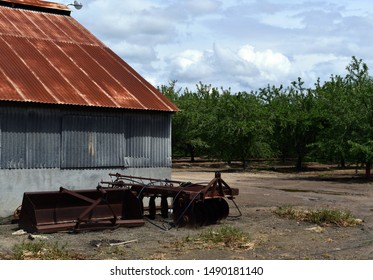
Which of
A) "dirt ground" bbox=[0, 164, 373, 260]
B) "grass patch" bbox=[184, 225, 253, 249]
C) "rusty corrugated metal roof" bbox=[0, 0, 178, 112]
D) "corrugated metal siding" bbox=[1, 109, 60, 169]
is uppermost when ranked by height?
"rusty corrugated metal roof" bbox=[0, 0, 178, 112]

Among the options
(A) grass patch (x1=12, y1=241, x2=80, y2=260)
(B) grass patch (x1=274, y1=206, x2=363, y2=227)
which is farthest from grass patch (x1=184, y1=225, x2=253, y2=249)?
(B) grass patch (x1=274, y1=206, x2=363, y2=227)

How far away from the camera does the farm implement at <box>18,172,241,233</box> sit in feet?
46.2

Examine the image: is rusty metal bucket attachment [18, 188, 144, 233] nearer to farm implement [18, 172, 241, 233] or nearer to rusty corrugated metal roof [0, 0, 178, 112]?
farm implement [18, 172, 241, 233]

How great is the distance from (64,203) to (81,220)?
1310 millimetres

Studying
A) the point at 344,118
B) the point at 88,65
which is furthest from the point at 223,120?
the point at 88,65

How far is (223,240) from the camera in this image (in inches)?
481

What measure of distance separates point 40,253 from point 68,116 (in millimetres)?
7007

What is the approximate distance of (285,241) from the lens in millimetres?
12680

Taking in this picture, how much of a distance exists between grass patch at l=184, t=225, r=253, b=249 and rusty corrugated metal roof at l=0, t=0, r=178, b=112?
21.1 feet

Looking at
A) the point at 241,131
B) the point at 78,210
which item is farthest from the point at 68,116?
the point at 241,131

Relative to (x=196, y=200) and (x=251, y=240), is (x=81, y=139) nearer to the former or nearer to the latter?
(x=196, y=200)

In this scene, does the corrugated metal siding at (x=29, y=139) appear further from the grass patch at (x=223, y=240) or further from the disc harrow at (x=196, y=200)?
the grass patch at (x=223, y=240)

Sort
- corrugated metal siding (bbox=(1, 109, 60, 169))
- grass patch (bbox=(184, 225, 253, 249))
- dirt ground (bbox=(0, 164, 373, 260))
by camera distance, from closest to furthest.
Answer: dirt ground (bbox=(0, 164, 373, 260)) → grass patch (bbox=(184, 225, 253, 249)) → corrugated metal siding (bbox=(1, 109, 60, 169))

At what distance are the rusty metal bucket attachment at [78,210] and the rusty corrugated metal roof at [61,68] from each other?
→ 3.17m
